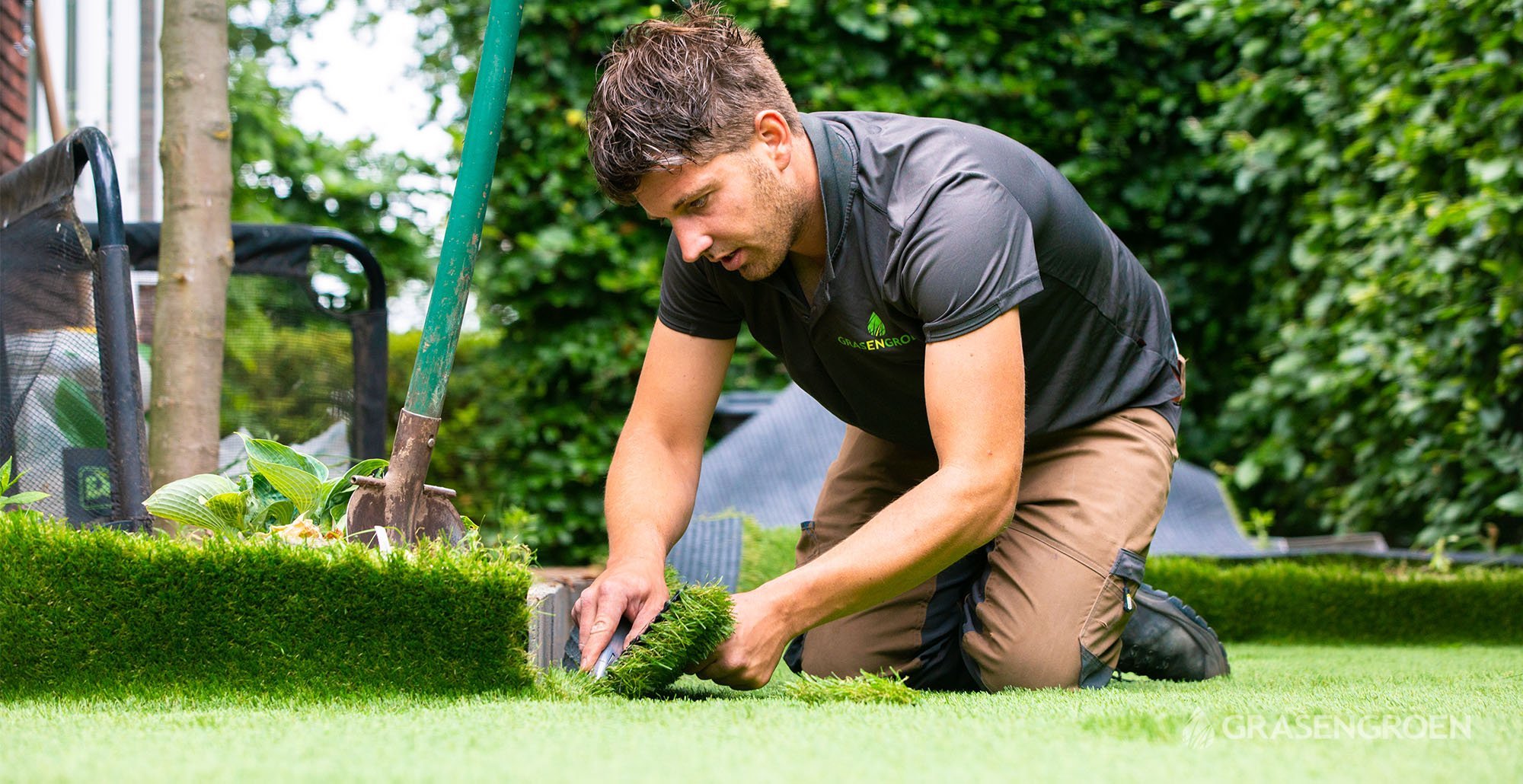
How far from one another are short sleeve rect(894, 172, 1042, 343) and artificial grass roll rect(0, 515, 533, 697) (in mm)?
708

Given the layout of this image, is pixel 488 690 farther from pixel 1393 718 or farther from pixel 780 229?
pixel 1393 718

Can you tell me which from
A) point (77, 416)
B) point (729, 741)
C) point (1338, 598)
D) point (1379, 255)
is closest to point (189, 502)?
point (77, 416)

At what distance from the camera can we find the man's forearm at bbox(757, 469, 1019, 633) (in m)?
1.57

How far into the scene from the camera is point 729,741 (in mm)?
1156

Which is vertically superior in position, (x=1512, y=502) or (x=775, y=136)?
(x=775, y=136)

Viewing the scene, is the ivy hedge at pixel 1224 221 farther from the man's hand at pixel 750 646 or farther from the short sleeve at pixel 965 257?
the man's hand at pixel 750 646

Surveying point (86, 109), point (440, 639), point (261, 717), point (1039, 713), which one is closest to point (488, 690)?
point (440, 639)

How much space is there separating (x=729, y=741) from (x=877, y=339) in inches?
33.7

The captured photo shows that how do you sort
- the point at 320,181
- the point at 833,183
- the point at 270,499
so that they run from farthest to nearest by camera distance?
the point at 320,181
the point at 833,183
the point at 270,499

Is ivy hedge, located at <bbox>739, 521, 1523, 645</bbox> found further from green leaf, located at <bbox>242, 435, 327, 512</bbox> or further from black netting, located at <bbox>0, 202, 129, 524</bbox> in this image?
black netting, located at <bbox>0, 202, 129, 524</bbox>

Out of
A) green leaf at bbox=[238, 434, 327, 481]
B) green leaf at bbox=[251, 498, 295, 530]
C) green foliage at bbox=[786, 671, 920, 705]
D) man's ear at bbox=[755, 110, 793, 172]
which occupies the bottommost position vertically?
green foliage at bbox=[786, 671, 920, 705]

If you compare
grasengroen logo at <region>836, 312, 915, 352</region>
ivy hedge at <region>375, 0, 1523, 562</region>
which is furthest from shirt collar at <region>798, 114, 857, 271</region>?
ivy hedge at <region>375, 0, 1523, 562</region>

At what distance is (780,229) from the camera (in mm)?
1776

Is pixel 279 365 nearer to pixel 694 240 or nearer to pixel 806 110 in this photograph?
pixel 694 240
